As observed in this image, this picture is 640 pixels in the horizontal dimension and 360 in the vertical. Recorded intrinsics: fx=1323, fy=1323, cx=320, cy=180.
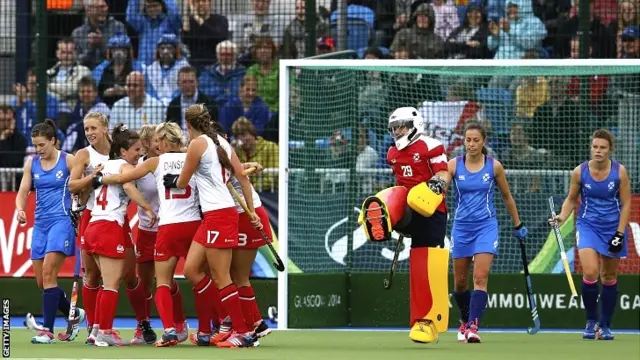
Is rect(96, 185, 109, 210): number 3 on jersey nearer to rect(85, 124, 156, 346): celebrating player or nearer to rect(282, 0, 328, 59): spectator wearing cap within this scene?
rect(85, 124, 156, 346): celebrating player

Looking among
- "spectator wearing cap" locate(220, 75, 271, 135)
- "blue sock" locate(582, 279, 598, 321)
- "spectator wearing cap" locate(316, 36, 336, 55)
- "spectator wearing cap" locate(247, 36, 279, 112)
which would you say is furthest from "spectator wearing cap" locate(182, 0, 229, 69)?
"blue sock" locate(582, 279, 598, 321)

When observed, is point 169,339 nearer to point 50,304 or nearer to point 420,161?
point 50,304

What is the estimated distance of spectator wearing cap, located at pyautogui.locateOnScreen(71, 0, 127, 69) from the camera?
1478cm

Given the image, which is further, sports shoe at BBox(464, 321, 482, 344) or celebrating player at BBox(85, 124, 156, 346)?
sports shoe at BBox(464, 321, 482, 344)

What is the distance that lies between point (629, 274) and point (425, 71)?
304 centimetres

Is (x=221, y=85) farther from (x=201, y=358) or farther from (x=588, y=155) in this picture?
(x=201, y=358)

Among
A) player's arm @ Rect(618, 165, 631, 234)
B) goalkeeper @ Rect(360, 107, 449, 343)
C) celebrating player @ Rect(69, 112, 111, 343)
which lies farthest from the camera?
player's arm @ Rect(618, 165, 631, 234)

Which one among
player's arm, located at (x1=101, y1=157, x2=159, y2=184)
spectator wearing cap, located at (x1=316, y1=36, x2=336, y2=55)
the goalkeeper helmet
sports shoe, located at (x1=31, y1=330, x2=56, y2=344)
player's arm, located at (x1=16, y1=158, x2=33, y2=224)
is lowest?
sports shoe, located at (x1=31, y1=330, x2=56, y2=344)

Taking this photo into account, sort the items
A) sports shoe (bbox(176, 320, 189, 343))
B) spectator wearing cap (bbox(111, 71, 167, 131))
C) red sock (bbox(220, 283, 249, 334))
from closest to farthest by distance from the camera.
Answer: red sock (bbox(220, 283, 249, 334)) → sports shoe (bbox(176, 320, 189, 343)) → spectator wearing cap (bbox(111, 71, 167, 131))

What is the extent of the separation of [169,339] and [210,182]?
134cm

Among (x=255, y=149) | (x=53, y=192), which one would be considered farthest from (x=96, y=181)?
(x=255, y=149)

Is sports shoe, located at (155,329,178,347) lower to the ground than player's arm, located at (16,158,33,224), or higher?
lower

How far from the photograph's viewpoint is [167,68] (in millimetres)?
14719

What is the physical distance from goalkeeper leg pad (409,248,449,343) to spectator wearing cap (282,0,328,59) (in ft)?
14.8
